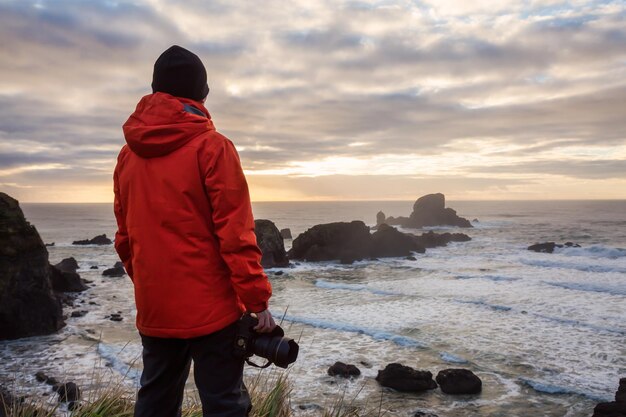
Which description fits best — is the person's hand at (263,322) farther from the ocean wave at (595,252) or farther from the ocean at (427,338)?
the ocean wave at (595,252)

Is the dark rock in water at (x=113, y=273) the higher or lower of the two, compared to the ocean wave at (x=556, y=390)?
lower

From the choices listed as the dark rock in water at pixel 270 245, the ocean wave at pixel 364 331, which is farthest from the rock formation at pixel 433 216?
the ocean wave at pixel 364 331

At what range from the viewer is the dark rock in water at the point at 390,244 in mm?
35062

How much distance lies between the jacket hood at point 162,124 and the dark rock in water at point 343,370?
825 cm

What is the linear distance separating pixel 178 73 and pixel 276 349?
163cm

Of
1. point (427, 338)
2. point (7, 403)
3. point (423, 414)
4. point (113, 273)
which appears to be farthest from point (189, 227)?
point (113, 273)

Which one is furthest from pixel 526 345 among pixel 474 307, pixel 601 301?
pixel 601 301

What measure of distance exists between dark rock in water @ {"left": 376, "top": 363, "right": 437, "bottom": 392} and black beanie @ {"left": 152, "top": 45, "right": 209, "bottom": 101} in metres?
8.16

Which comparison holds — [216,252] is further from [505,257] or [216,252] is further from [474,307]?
[505,257]

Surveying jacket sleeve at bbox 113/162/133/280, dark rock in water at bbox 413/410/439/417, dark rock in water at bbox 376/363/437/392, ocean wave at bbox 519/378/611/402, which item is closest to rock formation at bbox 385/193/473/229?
ocean wave at bbox 519/378/611/402

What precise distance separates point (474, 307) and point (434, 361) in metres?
6.88

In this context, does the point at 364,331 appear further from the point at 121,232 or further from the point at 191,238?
the point at 191,238

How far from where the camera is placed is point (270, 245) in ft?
100.0

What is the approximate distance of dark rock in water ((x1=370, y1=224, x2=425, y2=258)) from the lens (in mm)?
35062
